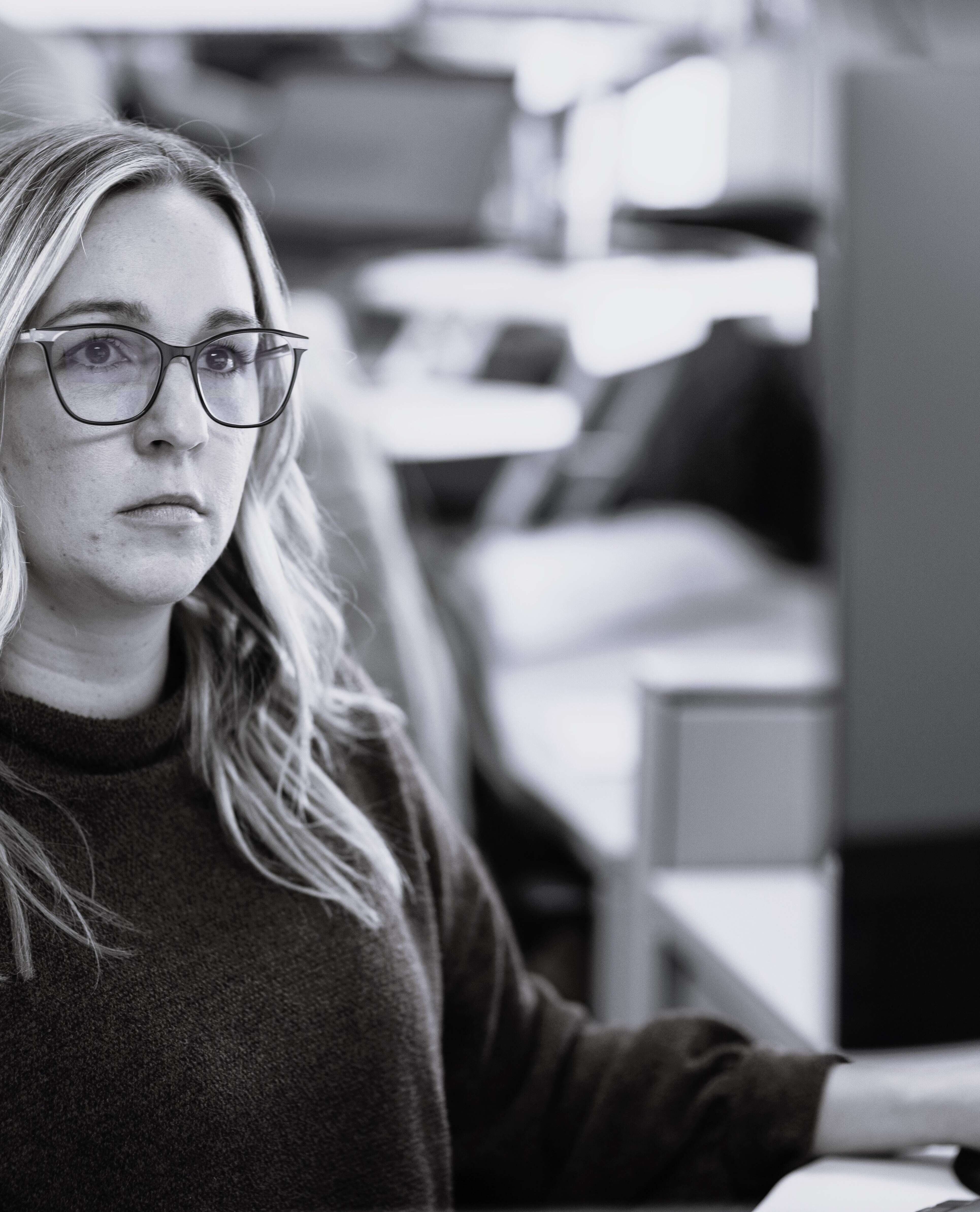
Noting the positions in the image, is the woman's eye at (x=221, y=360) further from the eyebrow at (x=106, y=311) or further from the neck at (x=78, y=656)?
the neck at (x=78, y=656)

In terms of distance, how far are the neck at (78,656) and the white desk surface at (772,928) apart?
555 millimetres

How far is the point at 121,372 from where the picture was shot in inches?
29.2

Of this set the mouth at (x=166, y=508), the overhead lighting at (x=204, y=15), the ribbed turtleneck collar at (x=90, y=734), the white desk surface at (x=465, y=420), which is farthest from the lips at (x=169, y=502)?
the white desk surface at (x=465, y=420)

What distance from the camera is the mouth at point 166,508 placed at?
75cm

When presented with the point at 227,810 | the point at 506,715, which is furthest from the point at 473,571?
the point at 227,810

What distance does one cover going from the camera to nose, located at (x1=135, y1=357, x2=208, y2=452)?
0.74 metres

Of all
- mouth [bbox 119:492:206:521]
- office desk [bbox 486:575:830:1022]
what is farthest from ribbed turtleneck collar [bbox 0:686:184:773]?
office desk [bbox 486:575:830:1022]

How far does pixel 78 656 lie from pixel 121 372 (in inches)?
6.4

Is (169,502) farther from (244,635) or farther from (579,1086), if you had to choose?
(579,1086)

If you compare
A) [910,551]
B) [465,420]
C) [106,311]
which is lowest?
[910,551]

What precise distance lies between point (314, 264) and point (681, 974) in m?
1.97

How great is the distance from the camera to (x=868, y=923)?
3.48ft

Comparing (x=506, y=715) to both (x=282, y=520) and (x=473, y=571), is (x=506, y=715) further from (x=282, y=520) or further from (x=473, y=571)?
(x=282, y=520)

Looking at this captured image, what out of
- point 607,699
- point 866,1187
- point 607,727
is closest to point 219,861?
point 866,1187
